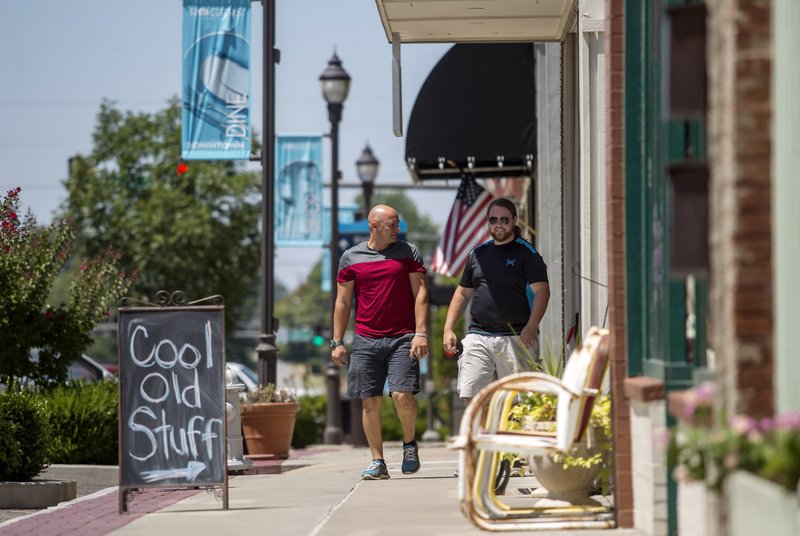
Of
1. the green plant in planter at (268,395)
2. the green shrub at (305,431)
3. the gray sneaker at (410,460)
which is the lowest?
the green shrub at (305,431)

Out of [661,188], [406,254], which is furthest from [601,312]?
[661,188]

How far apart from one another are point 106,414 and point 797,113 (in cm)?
1092

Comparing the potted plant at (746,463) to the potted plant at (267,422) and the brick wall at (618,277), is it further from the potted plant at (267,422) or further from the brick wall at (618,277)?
the potted plant at (267,422)

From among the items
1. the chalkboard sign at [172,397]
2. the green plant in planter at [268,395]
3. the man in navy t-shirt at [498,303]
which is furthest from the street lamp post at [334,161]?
the chalkboard sign at [172,397]

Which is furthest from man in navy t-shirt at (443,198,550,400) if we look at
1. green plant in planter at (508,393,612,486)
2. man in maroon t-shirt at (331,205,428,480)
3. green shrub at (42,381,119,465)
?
green shrub at (42,381,119,465)

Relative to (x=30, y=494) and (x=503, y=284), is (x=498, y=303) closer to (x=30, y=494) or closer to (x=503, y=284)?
(x=503, y=284)

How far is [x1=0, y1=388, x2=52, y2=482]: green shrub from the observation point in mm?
11367

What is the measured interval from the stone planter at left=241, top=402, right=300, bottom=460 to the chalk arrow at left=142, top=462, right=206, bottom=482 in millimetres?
5901

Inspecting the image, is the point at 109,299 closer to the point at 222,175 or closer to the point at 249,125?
the point at 249,125

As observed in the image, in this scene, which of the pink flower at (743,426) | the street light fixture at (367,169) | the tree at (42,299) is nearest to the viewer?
the pink flower at (743,426)

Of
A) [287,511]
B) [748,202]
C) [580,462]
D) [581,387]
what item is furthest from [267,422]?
[748,202]

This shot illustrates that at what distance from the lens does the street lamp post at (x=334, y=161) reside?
23.9m

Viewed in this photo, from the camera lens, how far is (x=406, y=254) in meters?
10.7

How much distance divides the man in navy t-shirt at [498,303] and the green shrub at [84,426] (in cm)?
553
